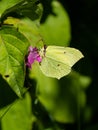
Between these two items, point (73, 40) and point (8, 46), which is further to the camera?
point (73, 40)

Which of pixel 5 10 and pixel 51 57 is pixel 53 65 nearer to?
pixel 51 57

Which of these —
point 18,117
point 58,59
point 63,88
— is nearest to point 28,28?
point 58,59

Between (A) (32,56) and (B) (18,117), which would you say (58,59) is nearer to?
(A) (32,56)

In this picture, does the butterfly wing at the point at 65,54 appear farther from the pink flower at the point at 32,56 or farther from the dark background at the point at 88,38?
the dark background at the point at 88,38

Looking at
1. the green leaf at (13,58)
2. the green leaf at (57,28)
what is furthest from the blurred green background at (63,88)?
the green leaf at (13,58)

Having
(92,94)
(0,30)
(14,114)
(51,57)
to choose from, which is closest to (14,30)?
(0,30)
